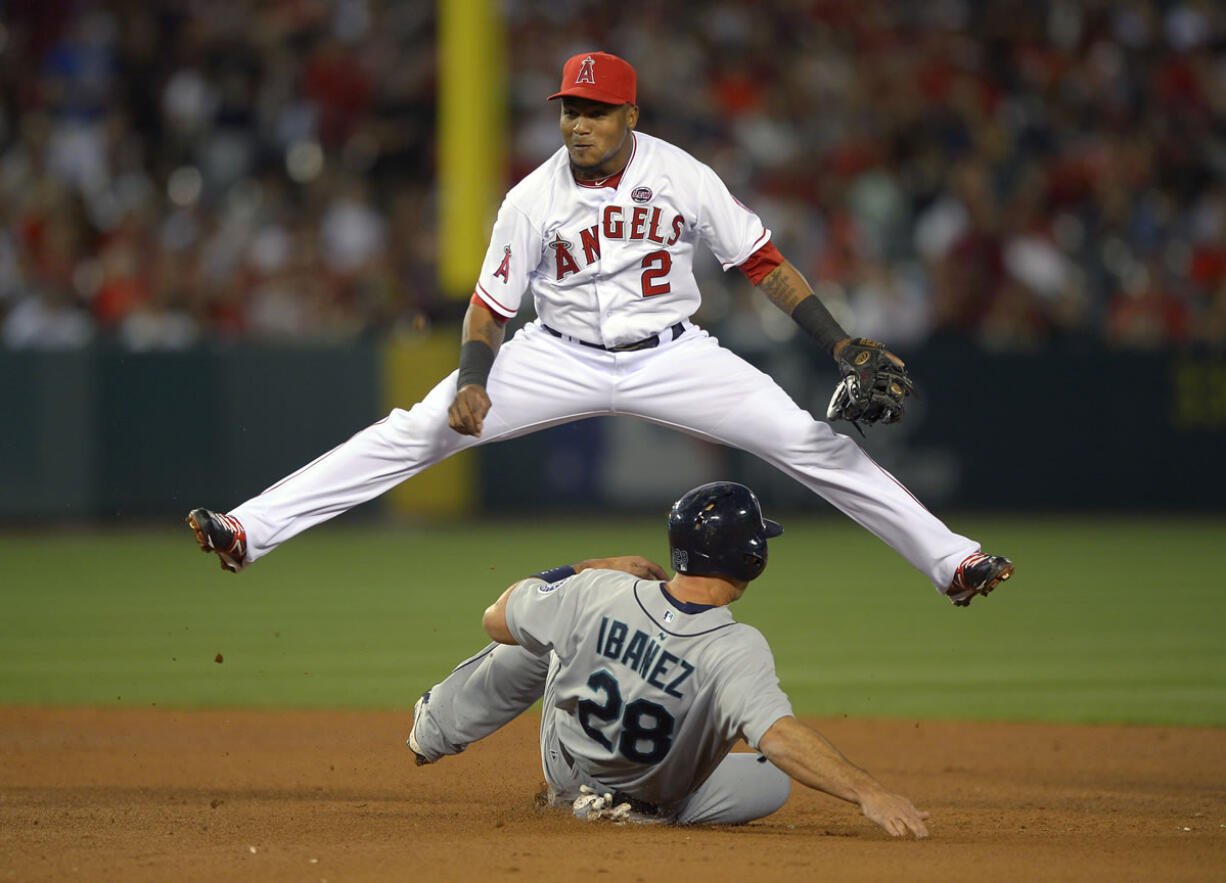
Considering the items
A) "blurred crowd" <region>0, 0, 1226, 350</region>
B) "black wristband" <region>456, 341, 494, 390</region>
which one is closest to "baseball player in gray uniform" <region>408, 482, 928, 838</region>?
"black wristband" <region>456, 341, 494, 390</region>

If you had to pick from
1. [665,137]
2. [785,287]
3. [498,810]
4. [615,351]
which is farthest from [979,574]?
[665,137]

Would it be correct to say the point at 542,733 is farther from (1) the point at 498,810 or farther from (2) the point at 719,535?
(2) the point at 719,535

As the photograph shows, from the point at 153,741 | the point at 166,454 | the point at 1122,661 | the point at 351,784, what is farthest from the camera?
the point at 166,454

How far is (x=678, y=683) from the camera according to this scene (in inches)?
176

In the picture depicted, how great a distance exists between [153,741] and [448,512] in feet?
26.3

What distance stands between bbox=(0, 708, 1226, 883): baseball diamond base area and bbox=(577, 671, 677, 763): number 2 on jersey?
23 cm

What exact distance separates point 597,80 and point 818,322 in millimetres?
1050

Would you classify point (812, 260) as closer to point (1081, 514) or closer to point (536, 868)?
point (1081, 514)

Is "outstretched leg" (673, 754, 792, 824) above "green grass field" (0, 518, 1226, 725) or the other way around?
above

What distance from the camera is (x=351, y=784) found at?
5.71 metres

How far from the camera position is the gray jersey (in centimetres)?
443

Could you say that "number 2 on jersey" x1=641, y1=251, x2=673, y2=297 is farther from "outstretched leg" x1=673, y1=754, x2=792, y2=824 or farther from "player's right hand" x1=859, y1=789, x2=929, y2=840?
"player's right hand" x1=859, y1=789, x2=929, y2=840

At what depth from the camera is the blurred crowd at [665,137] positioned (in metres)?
14.4

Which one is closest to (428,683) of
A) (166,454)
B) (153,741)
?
(153,741)
